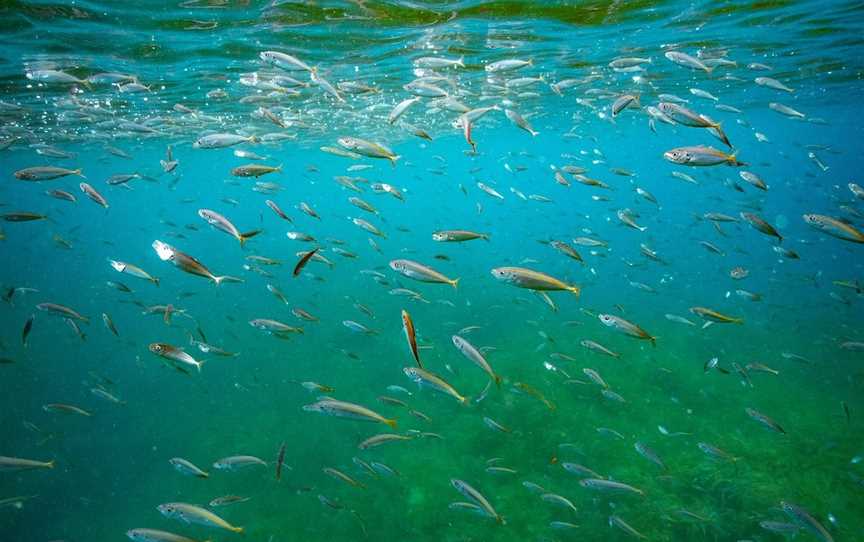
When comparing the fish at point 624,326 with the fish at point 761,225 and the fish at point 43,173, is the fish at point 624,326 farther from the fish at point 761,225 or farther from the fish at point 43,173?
the fish at point 43,173

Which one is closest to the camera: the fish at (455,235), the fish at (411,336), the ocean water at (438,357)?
the fish at (411,336)

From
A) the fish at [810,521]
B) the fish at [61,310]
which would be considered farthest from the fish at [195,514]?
the fish at [810,521]

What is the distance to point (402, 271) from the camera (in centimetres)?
473

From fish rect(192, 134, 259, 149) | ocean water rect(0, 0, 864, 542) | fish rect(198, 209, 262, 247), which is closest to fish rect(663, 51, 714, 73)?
ocean water rect(0, 0, 864, 542)

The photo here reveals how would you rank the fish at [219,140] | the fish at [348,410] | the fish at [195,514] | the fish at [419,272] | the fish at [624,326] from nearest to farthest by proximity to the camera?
the fish at [419,272]
the fish at [195,514]
the fish at [348,410]
the fish at [624,326]
the fish at [219,140]

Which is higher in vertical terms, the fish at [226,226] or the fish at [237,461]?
the fish at [226,226]

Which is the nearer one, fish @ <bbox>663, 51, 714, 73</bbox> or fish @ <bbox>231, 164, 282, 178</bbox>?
fish @ <bbox>231, 164, 282, 178</bbox>

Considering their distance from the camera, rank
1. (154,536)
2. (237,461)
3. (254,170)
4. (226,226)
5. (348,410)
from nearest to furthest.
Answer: (154,536) < (348,410) < (226,226) < (254,170) < (237,461)

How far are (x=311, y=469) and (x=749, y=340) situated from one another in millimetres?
17891

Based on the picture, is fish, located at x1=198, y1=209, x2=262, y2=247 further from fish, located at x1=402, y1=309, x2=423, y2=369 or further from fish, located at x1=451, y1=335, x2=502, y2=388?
fish, located at x1=402, y1=309, x2=423, y2=369

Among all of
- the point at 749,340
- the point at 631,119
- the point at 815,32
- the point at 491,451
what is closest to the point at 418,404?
the point at 491,451

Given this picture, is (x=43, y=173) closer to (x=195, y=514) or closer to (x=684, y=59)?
(x=195, y=514)

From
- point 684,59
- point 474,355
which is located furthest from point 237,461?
point 684,59

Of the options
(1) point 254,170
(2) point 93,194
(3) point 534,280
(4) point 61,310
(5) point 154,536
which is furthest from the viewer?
(2) point 93,194
